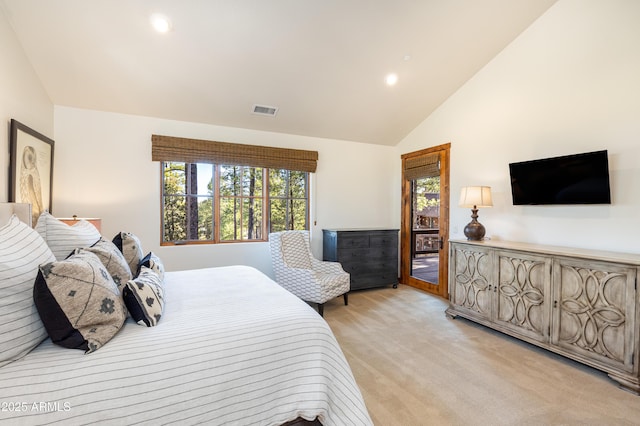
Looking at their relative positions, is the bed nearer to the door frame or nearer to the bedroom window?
the bedroom window

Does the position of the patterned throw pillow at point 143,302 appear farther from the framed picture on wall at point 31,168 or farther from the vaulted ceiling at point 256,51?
the vaulted ceiling at point 256,51

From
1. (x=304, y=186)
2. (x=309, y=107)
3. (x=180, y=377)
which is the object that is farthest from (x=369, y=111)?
(x=180, y=377)

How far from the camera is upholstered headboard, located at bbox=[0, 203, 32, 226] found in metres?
2.29

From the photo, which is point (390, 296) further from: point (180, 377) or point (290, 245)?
point (180, 377)

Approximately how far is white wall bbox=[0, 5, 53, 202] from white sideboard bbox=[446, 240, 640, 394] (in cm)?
446

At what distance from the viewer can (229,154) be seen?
406 cm

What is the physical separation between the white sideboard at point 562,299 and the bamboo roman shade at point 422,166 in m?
1.55

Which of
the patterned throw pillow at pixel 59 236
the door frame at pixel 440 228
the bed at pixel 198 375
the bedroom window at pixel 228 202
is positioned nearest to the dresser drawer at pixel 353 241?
the bedroom window at pixel 228 202

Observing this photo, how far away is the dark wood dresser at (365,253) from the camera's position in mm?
4434

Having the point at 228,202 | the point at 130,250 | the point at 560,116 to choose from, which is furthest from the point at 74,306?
the point at 560,116

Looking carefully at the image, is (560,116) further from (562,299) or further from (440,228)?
(440,228)

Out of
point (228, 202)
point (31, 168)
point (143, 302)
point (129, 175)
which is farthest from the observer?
point (228, 202)

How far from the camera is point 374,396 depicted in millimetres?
2014

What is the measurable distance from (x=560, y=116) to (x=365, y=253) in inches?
113
